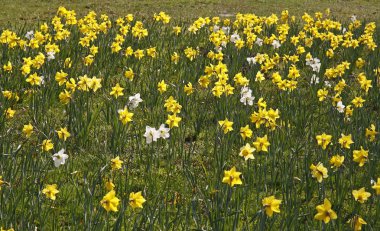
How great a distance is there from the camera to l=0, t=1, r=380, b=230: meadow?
317 cm

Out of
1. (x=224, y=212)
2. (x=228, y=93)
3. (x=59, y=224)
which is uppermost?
(x=228, y=93)

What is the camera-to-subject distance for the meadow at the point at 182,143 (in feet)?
10.4

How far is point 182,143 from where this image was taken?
4453 mm

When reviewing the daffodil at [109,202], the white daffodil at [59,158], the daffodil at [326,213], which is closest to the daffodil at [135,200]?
the daffodil at [109,202]

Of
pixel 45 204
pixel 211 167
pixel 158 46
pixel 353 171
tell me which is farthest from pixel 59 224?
pixel 158 46

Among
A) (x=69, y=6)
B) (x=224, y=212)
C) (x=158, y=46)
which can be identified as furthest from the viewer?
(x=69, y=6)

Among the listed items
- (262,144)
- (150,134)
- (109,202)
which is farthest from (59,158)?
(262,144)

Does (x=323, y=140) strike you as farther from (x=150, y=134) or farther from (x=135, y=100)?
(x=135, y=100)

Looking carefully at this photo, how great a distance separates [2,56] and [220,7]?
798 centimetres

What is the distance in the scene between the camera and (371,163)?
404 cm

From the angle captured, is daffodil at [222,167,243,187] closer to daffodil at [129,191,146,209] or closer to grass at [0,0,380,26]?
daffodil at [129,191,146,209]

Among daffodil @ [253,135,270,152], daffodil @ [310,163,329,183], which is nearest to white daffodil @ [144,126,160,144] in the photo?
daffodil @ [253,135,270,152]

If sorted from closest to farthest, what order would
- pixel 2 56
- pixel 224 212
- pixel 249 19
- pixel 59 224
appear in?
pixel 224 212 → pixel 59 224 → pixel 2 56 → pixel 249 19

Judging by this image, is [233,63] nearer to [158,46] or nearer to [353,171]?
[158,46]
